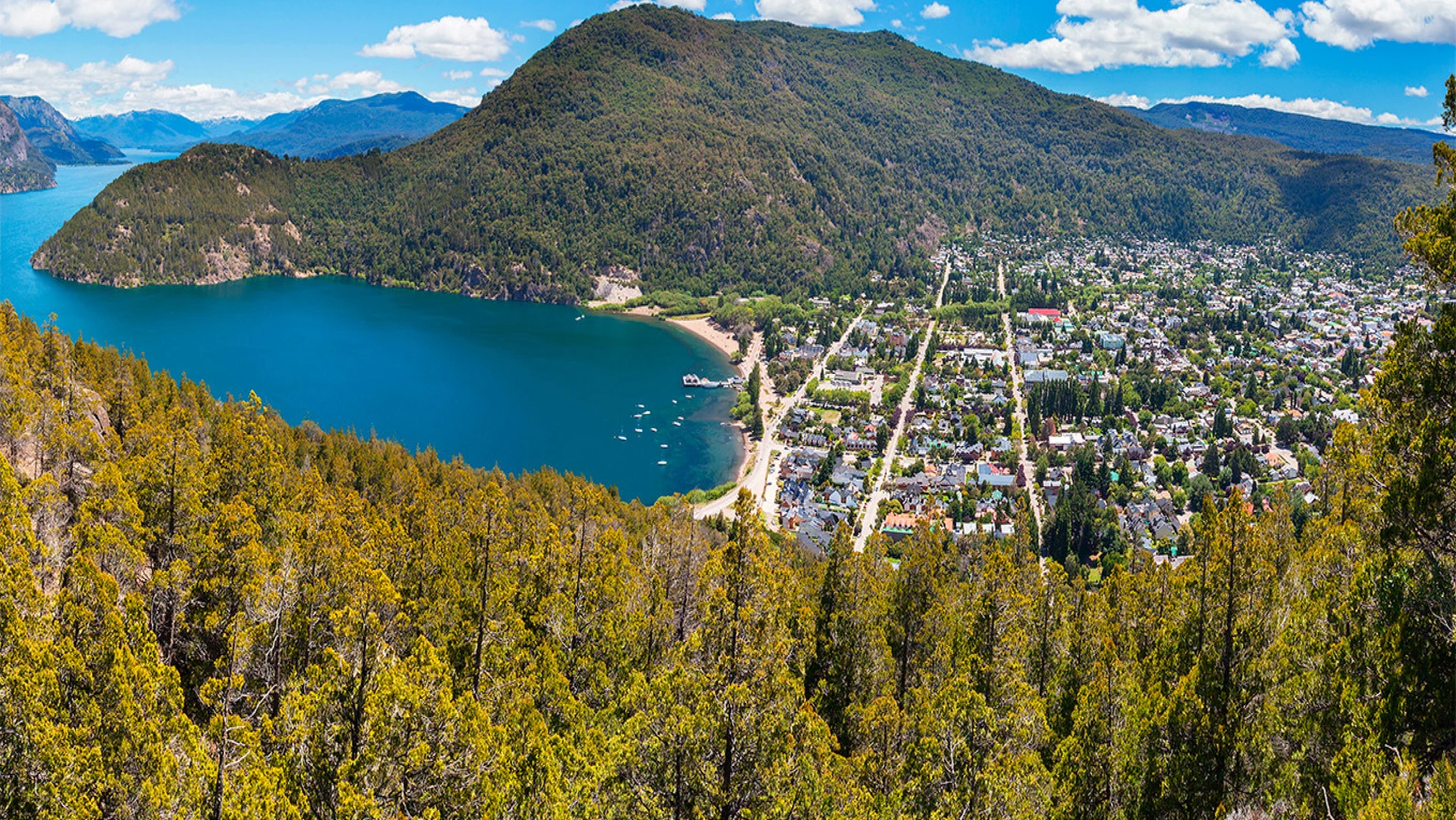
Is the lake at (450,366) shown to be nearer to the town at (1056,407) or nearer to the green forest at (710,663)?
the town at (1056,407)

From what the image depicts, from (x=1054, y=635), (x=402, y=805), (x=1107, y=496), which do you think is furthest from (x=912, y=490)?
(x=402, y=805)

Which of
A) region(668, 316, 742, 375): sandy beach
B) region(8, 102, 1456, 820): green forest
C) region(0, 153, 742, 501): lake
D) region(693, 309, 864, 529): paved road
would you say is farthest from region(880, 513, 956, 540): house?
region(668, 316, 742, 375): sandy beach

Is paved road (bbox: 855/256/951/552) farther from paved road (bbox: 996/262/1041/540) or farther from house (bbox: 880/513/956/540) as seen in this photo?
paved road (bbox: 996/262/1041/540)

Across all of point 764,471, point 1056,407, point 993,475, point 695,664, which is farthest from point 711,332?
point 695,664

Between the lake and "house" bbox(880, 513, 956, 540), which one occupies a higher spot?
the lake

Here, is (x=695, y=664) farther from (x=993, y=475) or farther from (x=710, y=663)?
(x=993, y=475)

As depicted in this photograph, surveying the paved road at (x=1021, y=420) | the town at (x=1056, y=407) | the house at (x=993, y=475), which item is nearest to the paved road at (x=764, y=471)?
the town at (x=1056, y=407)
